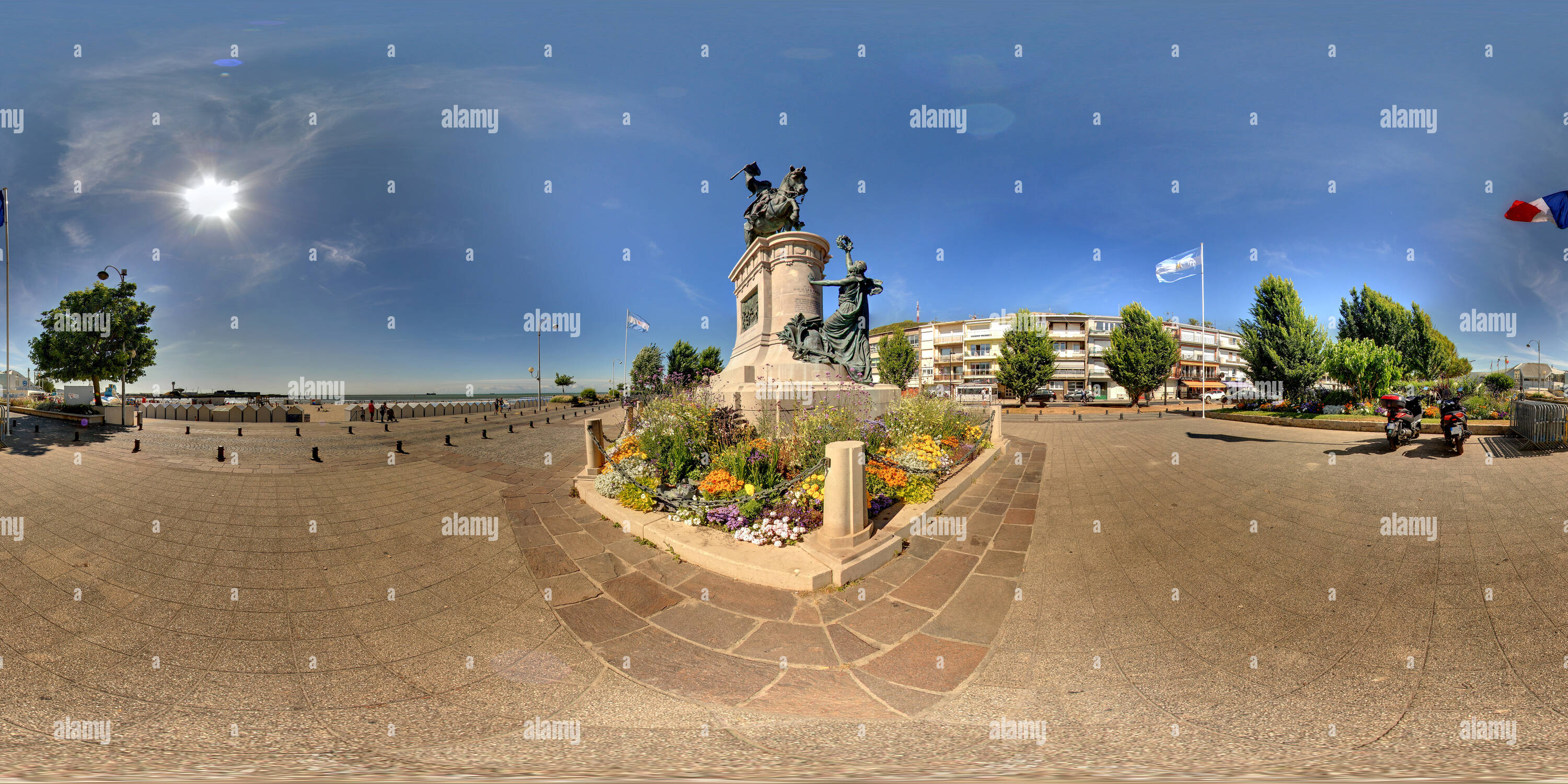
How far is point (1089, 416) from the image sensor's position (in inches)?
894

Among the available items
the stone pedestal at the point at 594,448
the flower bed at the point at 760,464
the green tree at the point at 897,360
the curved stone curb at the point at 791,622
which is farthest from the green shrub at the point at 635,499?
the green tree at the point at 897,360

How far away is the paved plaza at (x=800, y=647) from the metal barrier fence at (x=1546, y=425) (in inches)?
146

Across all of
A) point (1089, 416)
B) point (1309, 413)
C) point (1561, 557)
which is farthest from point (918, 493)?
point (1089, 416)

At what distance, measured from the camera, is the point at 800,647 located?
288 cm

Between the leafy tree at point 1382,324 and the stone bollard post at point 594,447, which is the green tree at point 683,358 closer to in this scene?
the stone bollard post at point 594,447

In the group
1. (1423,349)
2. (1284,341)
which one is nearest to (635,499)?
(1284,341)

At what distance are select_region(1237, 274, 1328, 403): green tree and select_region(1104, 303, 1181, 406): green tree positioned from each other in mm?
9516

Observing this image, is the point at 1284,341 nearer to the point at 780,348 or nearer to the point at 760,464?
the point at 780,348

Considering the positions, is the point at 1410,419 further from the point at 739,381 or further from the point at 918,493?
the point at 739,381

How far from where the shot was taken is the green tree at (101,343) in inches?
357

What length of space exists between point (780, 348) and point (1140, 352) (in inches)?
1225

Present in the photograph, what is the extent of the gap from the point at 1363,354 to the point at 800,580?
20.3 m

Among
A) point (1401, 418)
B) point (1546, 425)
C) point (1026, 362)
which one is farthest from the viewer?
point (1026, 362)

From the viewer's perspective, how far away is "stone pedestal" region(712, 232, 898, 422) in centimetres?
917
